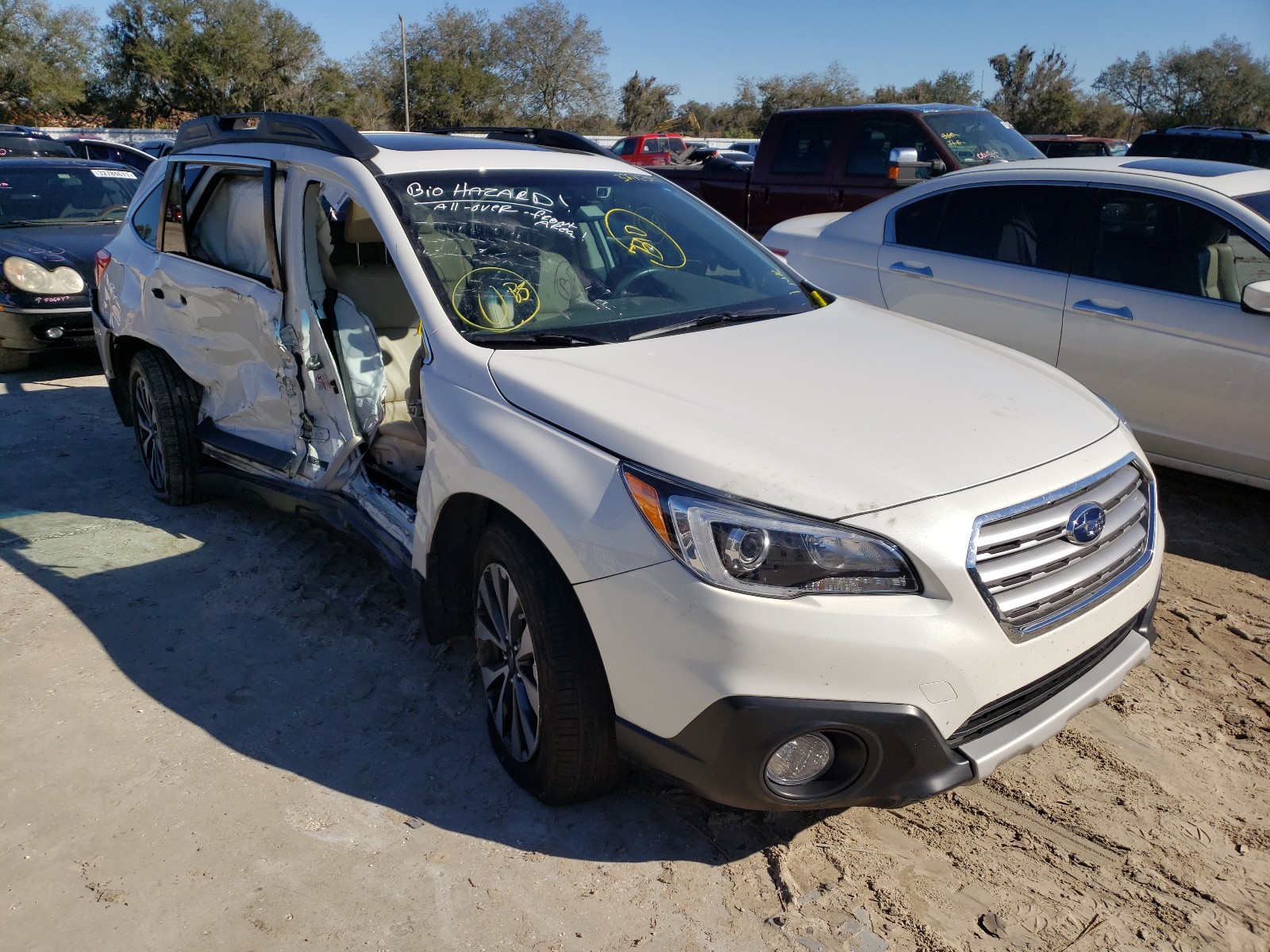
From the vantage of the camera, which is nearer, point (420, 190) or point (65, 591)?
point (420, 190)

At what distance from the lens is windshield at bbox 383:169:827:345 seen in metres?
3.18

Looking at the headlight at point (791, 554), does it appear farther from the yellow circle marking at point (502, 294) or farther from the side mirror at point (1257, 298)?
the side mirror at point (1257, 298)

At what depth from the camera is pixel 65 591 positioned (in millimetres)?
4199

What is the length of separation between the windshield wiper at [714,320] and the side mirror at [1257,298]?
2251mm

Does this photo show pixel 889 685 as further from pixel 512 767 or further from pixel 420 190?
pixel 420 190

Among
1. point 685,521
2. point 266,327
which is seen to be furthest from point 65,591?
point 685,521

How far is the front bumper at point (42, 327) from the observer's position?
751 cm

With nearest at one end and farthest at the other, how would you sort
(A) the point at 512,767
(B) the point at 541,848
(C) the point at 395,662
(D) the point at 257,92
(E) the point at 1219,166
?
1. (B) the point at 541,848
2. (A) the point at 512,767
3. (C) the point at 395,662
4. (E) the point at 1219,166
5. (D) the point at 257,92

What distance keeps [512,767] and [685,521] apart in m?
1.10

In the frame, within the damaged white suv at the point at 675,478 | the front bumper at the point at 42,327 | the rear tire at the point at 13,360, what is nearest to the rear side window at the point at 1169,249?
the damaged white suv at the point at 675,478

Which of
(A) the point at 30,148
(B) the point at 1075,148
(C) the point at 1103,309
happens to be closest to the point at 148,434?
(C) the point at 1103,309

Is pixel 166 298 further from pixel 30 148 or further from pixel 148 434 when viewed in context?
pixel 30 148

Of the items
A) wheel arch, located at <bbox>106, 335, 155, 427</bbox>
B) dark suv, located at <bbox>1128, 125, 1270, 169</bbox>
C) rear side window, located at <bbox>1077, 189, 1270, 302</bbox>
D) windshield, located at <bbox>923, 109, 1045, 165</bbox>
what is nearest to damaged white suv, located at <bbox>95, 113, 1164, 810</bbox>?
wheel arch, located at <bbox>106, 335, 155, 427</bbox>

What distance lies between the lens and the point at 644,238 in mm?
3721
